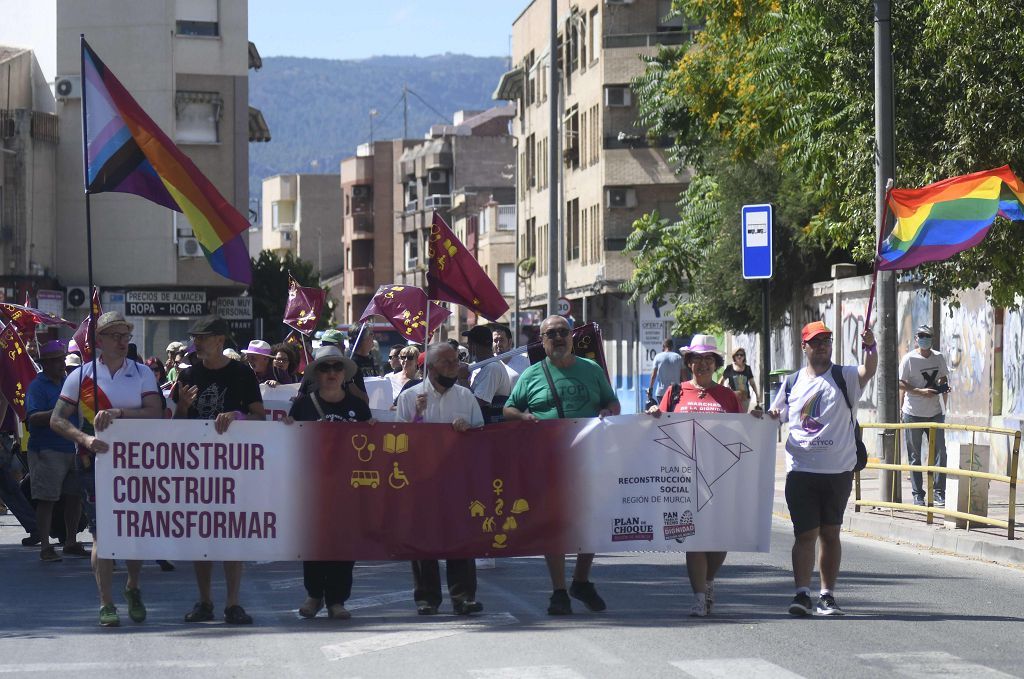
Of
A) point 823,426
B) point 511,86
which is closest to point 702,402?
point 823,426

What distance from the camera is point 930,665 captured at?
9.54 metres

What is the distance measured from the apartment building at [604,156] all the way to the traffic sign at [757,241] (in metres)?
30.7

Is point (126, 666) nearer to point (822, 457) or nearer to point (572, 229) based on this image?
point (822, 457)

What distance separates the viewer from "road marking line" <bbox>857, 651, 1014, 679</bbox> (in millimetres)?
9258

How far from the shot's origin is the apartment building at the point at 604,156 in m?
59.6

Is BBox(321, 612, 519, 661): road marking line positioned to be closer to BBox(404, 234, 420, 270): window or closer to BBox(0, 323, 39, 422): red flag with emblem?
BBox(0, 323, 39, 422): red flag with emblem

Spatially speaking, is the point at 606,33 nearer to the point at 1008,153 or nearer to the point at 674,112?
the point at 674,112

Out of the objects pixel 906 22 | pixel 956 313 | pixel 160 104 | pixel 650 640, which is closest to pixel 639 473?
pixel 650 640

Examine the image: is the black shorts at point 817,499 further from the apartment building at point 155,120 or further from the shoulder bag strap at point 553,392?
the apartment building at point 155,120

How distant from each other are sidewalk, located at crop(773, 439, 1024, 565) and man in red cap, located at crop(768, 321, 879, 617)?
4.24 m

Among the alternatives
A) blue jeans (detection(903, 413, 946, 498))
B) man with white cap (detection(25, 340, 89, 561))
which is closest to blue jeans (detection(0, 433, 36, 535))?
man with white cap (detection(25, 340, 89, 561))

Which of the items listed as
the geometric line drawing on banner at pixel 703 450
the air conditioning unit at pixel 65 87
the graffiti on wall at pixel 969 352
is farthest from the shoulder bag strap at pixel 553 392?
the air conditioning unit at pixel 65 87

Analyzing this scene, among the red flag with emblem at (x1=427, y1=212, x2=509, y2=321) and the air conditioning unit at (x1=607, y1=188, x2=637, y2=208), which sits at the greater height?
the air conditioning unit at (x1=607, y1=188, x2=637, y2=208)

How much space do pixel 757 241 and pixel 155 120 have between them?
3552 cm
